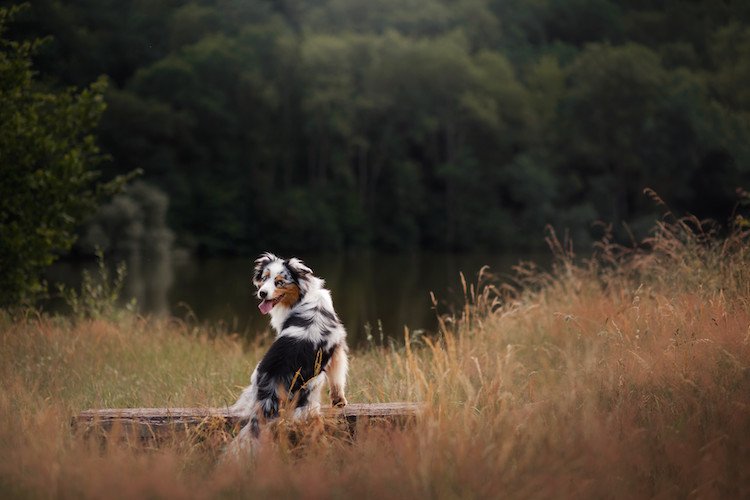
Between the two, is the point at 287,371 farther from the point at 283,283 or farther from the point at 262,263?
the point at 262,263

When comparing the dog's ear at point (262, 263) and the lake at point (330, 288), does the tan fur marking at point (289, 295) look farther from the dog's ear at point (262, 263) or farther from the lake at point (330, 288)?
the lake at point (330, 288)

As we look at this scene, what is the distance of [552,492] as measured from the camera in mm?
2658

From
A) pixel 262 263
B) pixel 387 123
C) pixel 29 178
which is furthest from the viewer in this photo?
pixel 387 123

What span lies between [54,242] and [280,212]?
106 feet

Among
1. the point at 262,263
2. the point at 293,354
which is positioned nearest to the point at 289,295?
the point at 262,263

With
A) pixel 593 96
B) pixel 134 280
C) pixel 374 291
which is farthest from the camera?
pixel 593 96

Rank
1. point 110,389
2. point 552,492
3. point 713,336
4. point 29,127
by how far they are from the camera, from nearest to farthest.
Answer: point 552,492 < point 713,336 < point 110,389 < point 29,127

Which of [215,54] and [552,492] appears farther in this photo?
[215,54]

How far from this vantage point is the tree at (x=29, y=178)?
701cm

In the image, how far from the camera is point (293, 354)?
3393 millimetres

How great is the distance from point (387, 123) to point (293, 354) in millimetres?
43946

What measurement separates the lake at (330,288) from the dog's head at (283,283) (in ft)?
12.0

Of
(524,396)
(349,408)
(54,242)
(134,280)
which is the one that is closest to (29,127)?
(54,242)

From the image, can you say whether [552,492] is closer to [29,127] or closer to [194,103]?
[29,127]
